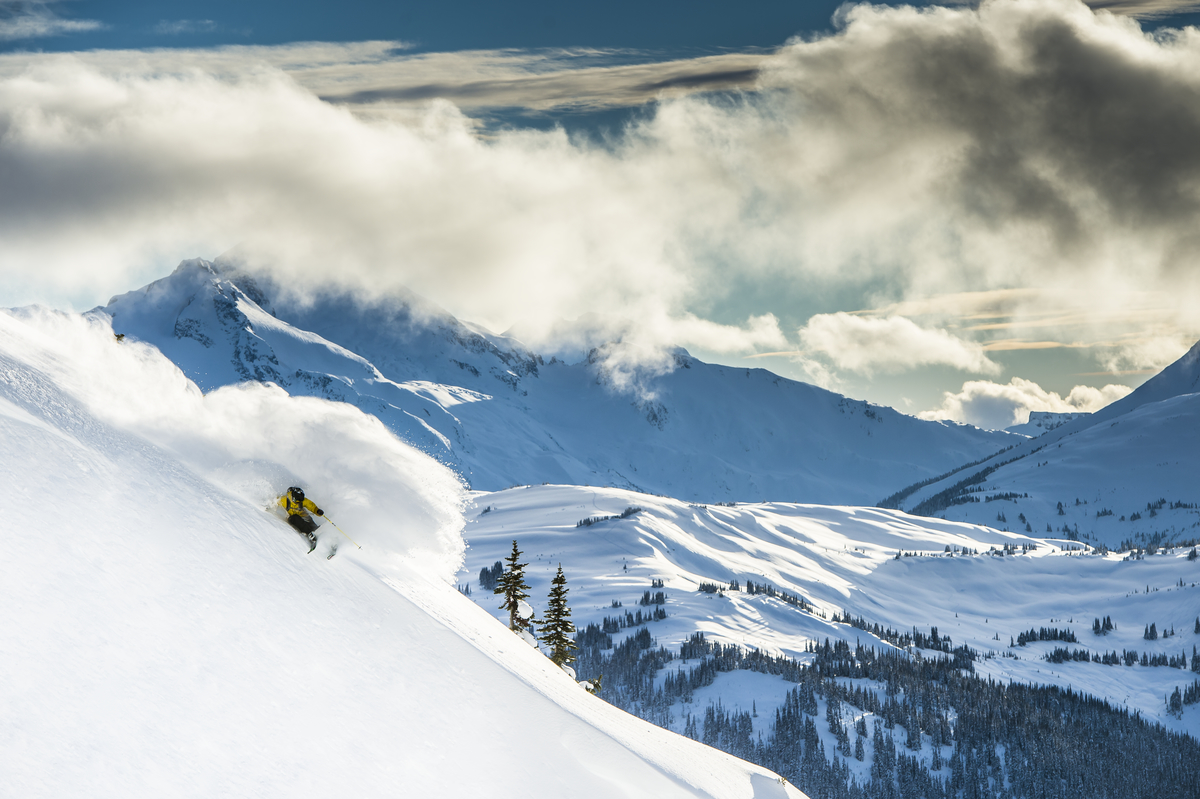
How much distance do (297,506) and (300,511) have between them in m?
0.16

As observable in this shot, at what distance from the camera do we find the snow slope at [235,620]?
855cm

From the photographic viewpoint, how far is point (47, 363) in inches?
531

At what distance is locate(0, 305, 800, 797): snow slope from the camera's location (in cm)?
855

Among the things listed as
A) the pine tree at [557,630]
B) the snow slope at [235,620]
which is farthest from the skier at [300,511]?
the pine tree at [557,630]

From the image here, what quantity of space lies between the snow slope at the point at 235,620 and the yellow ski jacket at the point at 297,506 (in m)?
0.32

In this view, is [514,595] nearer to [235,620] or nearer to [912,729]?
[235,620]

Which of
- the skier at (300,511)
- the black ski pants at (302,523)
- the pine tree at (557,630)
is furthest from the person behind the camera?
the pine tree at (557,630)

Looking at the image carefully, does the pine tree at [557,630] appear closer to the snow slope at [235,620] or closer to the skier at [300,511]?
the snow slope at [235,620]

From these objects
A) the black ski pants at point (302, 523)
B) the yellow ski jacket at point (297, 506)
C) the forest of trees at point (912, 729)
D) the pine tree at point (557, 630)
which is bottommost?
the forest of trees at point (912, 729)

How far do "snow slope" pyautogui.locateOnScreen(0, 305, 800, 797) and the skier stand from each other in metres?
0.25

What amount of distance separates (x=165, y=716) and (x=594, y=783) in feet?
22.7

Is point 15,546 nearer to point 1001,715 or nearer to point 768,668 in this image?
point 768,668

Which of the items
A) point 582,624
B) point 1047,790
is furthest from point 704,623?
point 1047,790

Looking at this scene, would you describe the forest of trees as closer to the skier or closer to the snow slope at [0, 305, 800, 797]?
the snow slope at [0, 305, 800, 797]
